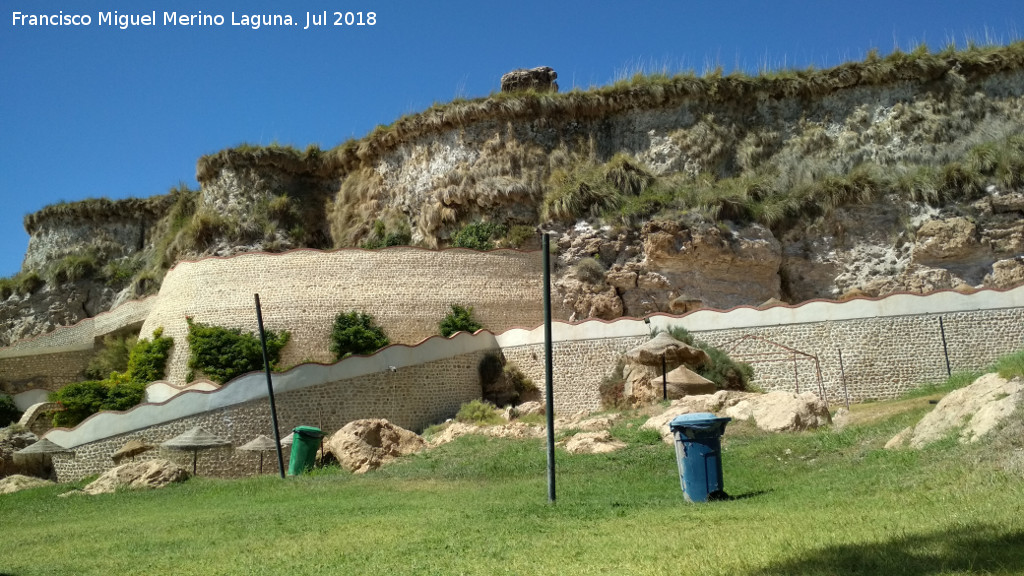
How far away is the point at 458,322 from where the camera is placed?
2531cm

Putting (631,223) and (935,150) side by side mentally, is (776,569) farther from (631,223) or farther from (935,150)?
(935,150)

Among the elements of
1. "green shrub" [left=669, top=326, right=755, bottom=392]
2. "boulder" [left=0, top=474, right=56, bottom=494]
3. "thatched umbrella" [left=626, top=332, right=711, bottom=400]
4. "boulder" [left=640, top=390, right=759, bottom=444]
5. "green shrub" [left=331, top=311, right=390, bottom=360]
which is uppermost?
"green shrub" [left=331, top=311, right=390, bottom=360]

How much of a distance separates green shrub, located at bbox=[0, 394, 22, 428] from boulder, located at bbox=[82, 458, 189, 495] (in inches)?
412

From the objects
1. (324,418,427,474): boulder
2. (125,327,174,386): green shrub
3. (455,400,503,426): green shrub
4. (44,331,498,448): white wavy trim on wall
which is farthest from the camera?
(125,327,174,386): green shrub

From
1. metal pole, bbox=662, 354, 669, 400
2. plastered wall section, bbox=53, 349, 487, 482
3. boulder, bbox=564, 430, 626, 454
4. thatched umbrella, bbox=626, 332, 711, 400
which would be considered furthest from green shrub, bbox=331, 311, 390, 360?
boulder, bbox=564, 430, 626, 454

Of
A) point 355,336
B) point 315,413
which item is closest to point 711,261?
point 355,336

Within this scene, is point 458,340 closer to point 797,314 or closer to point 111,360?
point 797,314

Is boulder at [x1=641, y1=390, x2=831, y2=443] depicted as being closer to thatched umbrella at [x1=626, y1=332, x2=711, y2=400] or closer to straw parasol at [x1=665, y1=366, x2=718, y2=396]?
straw parasol at [x1=665, y1=366, x2=718, y2=396]

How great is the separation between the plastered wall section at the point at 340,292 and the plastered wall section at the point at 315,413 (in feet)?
8.60

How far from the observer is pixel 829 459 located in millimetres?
12188

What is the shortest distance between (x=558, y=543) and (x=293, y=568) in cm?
239

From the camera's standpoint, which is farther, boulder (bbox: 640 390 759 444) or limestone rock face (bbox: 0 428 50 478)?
limestone rock face (bbox: 0 428 50 478)

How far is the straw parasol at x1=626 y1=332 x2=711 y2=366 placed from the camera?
19.5 meters

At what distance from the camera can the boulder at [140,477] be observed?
16.5m
